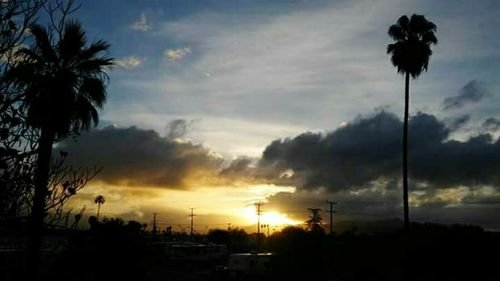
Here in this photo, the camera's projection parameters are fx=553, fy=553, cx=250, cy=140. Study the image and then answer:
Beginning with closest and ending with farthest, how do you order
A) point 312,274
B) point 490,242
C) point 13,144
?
point 13,144
point 312,274
point 490,242

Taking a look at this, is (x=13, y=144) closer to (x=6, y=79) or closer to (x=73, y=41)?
(x=6, y=79)

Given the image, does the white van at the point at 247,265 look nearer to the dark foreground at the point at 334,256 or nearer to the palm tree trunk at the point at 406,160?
the dark foreground at the point at 334,256

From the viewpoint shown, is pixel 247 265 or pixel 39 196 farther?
pixel 247 265

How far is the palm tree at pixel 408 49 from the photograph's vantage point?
1587 inches

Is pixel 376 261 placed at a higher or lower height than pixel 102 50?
lower

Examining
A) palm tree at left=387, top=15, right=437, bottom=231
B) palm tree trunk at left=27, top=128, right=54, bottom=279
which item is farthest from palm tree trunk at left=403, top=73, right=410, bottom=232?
palm tree trunk at left=27, top=128, right=54, bottom=279

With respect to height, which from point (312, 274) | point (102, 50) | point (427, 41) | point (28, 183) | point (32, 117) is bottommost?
point (312, 274)

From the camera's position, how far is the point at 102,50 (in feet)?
72.7

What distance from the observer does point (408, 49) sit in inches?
1591

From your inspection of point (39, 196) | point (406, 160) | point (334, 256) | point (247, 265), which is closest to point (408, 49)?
point (406, 160)

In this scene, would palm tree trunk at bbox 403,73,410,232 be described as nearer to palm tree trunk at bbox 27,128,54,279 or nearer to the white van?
the white van

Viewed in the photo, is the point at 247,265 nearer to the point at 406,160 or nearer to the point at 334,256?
the point at 334,256

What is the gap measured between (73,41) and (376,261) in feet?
119

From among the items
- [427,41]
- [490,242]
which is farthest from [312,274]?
[427,41]
